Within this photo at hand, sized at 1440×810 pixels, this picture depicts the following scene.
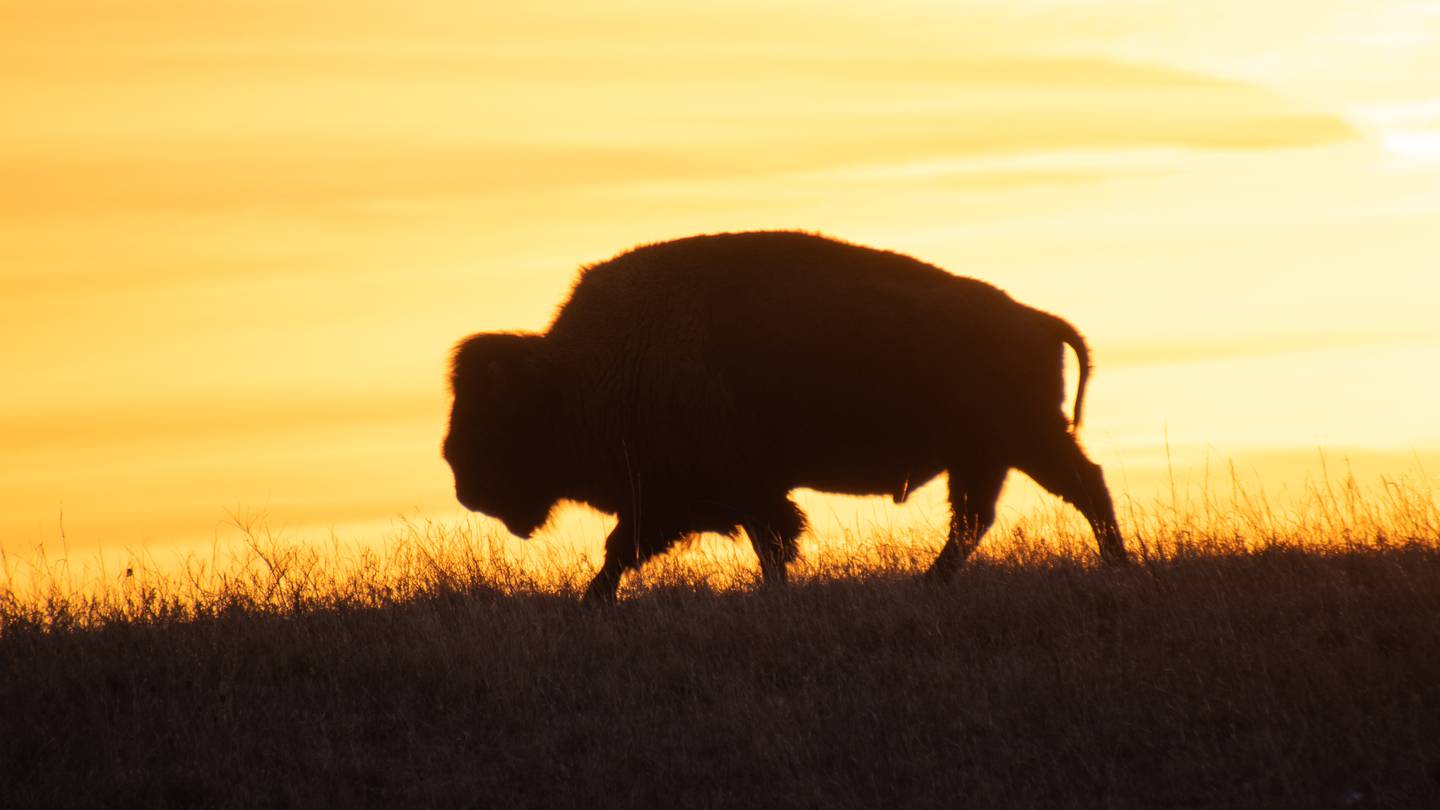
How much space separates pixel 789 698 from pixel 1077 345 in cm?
387

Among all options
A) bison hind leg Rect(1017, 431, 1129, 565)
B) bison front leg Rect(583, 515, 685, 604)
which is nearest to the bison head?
bison front leg Rect(583, 515, 685, 604)

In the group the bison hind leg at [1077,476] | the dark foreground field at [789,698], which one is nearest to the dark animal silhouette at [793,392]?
the bison hind leg at [1077,476]

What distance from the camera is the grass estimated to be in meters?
7.08

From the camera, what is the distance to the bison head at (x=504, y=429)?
11148 millimetres

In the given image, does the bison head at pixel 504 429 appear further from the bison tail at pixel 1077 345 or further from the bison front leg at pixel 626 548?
the bison tail at pixel 1077 345

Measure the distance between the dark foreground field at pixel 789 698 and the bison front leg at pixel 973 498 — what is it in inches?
26.8

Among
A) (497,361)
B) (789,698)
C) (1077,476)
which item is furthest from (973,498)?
(497,361)

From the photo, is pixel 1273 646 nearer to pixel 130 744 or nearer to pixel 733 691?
pixel 733 691

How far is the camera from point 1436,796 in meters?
6.59

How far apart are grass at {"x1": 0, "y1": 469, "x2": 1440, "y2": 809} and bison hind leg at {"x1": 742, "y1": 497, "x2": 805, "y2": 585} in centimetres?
31

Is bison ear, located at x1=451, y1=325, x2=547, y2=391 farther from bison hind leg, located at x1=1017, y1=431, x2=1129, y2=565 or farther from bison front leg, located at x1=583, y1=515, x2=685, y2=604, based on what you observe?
bison hind leg, located at x1=1017, y1=431, x2=1129, y2=565

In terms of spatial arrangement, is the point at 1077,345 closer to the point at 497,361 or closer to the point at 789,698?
the point at 497,361

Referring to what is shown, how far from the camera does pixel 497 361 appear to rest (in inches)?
440

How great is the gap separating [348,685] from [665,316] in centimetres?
332
